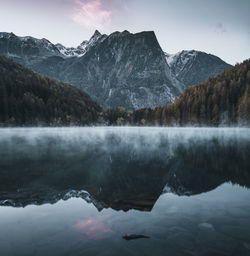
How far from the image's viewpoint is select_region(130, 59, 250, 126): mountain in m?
134

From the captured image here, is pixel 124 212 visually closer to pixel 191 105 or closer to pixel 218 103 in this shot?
pixel 218 103

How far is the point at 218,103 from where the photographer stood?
14312 centimetres

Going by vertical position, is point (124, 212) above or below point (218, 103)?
below

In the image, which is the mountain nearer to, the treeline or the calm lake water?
the treeline

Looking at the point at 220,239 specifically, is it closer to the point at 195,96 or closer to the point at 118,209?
the point at 118,209

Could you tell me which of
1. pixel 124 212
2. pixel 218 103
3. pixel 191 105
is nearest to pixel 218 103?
pixel 218 103

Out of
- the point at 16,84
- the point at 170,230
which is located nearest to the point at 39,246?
the point at 170,230

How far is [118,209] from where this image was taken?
9.91m

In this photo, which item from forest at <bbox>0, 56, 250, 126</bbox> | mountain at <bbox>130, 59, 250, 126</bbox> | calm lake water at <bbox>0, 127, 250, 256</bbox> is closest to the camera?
calm lake water at <bbox>0, 127, 250, 256</bbox>

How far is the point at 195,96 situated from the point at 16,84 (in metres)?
161

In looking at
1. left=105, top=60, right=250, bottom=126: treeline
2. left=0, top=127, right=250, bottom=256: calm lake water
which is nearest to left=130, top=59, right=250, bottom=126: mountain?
left=105, top=60, right=250, bottom=126: treeline

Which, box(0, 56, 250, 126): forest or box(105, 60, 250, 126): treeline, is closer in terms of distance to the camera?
box(105, 60, 250, 126): treeline

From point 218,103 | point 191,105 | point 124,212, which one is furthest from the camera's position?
point 191,105

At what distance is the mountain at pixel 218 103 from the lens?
133863 mm
